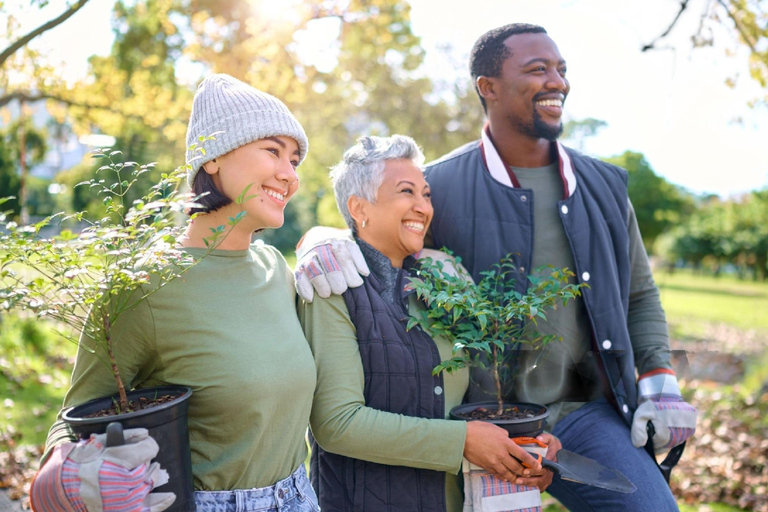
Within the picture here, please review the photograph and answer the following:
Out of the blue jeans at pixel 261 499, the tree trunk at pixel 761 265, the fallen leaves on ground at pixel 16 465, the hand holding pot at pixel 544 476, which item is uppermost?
the blue jeans at pixel 261 499

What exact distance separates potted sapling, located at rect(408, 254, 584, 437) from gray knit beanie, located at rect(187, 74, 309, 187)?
748 millimetres

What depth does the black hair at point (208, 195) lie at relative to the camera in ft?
7.33

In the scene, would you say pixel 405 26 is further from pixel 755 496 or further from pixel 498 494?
pixel 498 494

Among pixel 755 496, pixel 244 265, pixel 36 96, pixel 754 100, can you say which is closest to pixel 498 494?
pixel 244 265

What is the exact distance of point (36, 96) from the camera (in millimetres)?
7637

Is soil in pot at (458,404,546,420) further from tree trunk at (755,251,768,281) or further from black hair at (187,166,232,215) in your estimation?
tree trunk at (755,251,768,281)

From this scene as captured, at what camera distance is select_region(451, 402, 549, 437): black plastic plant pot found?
228 centimetres

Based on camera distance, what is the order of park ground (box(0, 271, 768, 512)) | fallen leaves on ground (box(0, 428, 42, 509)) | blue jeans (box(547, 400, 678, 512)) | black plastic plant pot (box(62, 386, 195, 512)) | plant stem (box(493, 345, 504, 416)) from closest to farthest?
1. black plastic plant pot (box(62, 386, 195, 512))
2. plant stem (box(493, 345, 504, 416))
3. blue jeans (box(547, 400, 678, 512))
4. fallen leaves on ground (box(0, 428, 42, 509))
5. park ground (box(0, 271, 768, 512))

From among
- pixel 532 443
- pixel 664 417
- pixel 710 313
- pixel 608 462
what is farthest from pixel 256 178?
pixel 710 313

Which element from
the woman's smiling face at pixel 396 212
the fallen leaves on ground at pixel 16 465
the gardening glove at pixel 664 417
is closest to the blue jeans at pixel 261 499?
the woman's smiling face at pixel 396 212

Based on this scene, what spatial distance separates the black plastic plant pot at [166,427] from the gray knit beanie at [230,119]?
2.57 feet

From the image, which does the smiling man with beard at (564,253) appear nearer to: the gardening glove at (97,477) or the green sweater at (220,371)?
the green sweater at (220,371)

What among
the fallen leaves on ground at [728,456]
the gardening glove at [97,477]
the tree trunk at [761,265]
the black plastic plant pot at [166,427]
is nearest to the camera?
the gardening glove at [97,477]

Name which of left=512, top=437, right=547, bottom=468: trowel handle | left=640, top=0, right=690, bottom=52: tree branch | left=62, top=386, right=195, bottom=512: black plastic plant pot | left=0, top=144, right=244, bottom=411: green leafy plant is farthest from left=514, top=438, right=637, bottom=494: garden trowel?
left=640, top=0, right=690, bottom=52: tree branch
